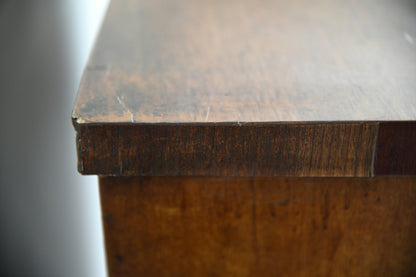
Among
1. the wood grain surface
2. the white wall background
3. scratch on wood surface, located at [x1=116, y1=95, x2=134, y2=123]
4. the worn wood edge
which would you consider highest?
the wood grain surface

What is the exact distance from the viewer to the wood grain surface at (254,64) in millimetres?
257

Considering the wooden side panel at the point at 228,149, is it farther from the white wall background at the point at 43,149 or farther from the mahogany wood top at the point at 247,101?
the white wall background at the point at 43,149

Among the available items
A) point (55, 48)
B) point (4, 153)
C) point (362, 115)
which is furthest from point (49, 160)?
point (362, 115)

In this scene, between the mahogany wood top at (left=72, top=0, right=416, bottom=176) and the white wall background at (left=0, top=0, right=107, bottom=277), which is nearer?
the mahogany wood top at (left=72, top=0, right=416, bottom=176)

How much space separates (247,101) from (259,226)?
0.32 feet

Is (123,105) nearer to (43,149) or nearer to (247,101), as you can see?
(247,101)

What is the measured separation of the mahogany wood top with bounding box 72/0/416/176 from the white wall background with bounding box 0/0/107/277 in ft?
1.04

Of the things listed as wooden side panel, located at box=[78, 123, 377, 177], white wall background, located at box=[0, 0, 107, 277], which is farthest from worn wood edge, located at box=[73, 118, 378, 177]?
white wall background, located at box=[0, 0, 107, 277]

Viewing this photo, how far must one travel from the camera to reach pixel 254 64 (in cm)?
32

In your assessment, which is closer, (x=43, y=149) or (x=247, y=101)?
(x=247, y=101)

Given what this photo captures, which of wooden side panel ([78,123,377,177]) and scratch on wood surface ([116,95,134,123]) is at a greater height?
scratch on wood surface ([116,95,134,123])

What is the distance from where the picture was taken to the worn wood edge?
24 cm

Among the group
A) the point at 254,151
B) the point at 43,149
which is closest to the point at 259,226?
the point at 254,151

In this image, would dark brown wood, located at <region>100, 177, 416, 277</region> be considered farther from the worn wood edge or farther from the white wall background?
the white wall background
